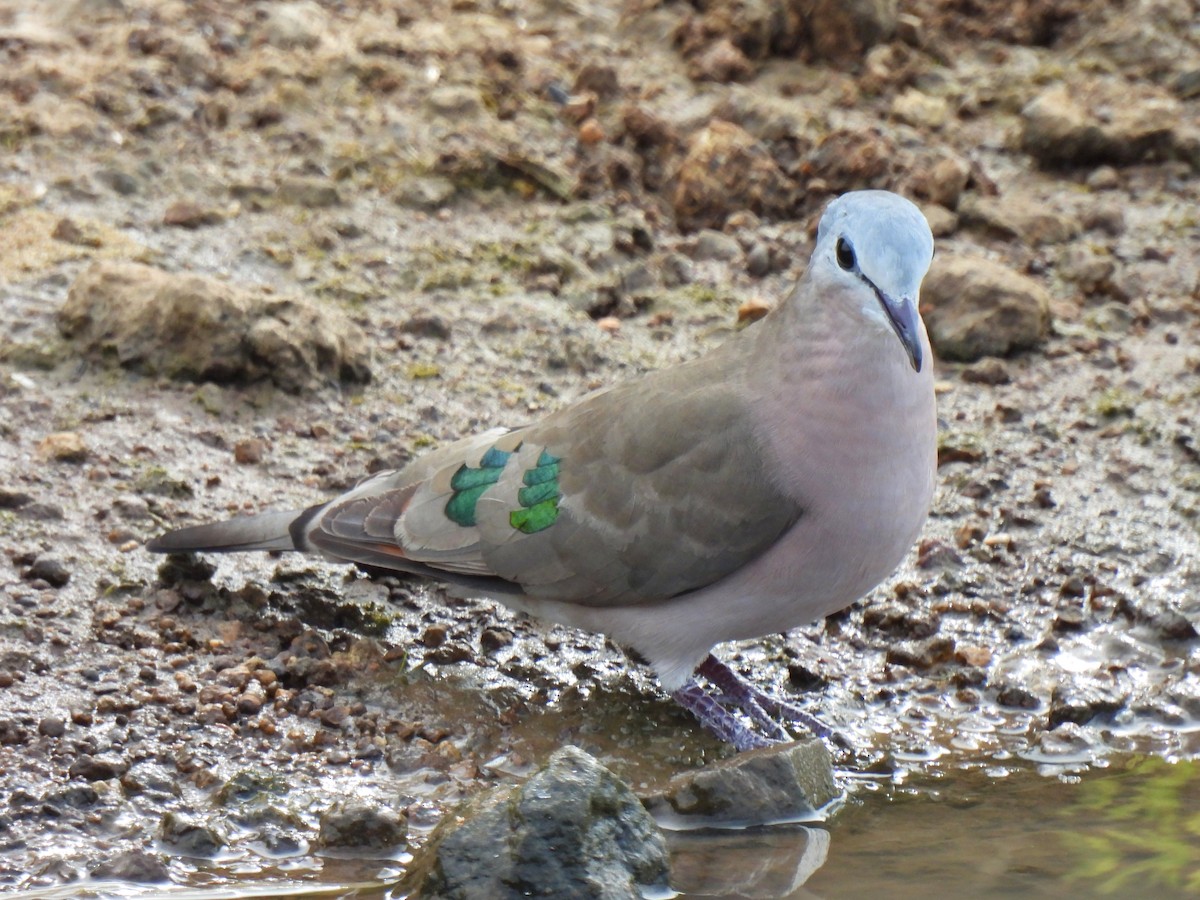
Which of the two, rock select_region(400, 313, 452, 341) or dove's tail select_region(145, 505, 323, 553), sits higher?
rock select_region(400, 313, 452, 341)

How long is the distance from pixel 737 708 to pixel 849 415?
97cm

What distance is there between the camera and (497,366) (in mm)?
5738

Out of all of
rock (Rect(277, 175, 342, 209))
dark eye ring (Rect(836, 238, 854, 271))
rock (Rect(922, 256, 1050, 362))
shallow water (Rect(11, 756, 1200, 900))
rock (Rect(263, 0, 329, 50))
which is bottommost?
shallow water (Rect(11, 756, 1200, 900))

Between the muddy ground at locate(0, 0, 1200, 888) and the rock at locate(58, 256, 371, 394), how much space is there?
57 mm

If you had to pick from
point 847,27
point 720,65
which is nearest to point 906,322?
point 720,65

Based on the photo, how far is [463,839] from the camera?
328cm

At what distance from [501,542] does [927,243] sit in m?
1.27

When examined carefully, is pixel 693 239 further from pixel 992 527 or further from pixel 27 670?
pixel 27 670

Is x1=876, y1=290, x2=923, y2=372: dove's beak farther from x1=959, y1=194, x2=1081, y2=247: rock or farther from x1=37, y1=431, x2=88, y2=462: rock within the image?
x1=959, y1=194, x2=1081, y2=247: rock

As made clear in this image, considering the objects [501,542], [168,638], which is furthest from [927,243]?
[168,638]

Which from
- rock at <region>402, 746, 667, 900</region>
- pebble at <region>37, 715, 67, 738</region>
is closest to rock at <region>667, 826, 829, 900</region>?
rock at <region>402, 746, 667, 900</region>

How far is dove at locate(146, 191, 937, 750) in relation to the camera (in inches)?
148

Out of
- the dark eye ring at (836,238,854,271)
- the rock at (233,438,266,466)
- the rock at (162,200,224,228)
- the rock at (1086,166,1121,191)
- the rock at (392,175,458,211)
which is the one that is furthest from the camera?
the rock at (1086,166,1121,191)

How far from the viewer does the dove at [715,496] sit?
3.77 m
